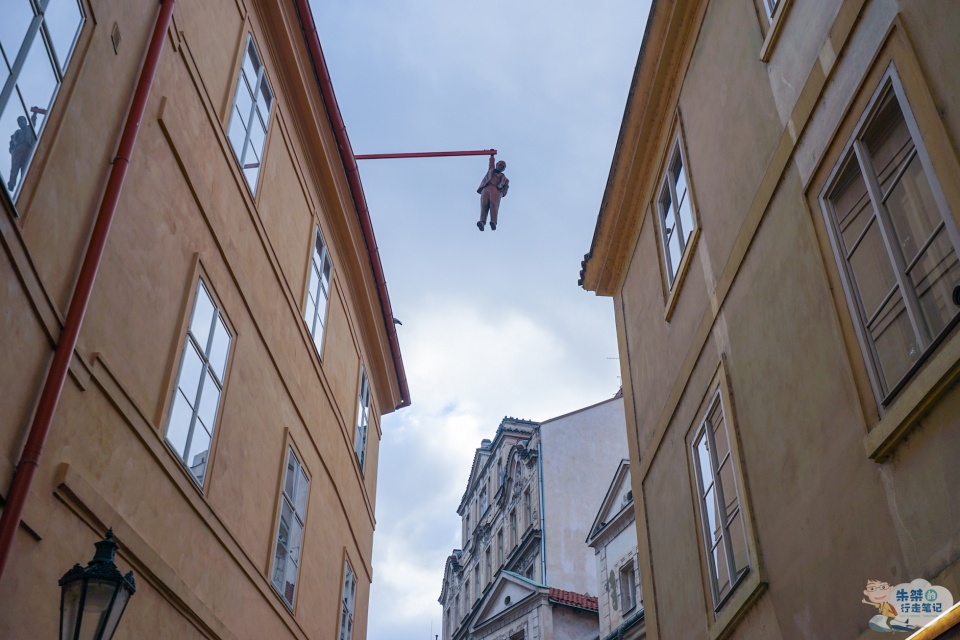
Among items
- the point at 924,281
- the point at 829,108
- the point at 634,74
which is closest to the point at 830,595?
the point at 924,281

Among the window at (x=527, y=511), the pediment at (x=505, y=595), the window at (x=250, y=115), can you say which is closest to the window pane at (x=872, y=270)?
the window at (x=250, y=115)

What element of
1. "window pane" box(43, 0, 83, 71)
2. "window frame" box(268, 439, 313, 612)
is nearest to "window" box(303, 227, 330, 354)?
"window frame" box(268, 439, 313, 612)

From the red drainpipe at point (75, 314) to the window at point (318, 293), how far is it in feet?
17.4

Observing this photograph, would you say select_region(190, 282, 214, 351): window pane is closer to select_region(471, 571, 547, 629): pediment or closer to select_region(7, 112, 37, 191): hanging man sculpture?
select_region(7, 112, 37, 191): hanging man sculpture

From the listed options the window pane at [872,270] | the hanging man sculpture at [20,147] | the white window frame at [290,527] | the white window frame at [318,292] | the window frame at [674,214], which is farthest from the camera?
the white window frame at [318,292]

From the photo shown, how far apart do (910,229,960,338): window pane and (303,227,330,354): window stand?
26.8ft

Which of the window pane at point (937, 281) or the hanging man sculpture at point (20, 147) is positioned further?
the hanging man sculpture at point (20, 147)

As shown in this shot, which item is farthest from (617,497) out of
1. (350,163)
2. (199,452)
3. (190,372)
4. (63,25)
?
(63,25)

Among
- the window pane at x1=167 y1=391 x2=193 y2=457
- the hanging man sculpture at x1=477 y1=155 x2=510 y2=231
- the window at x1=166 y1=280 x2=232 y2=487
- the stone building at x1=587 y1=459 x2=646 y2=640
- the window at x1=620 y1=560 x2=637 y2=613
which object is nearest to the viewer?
the window pane at x1=167 y1=391 x2=193 y2=457

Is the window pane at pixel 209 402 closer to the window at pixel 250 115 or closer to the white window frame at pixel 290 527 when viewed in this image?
the white window frame at pixel 290 527

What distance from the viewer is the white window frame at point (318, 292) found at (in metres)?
12.2

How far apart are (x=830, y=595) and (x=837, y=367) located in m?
1.40

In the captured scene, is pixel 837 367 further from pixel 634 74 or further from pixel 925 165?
pixel 634 74

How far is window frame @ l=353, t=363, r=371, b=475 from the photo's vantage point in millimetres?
15416
